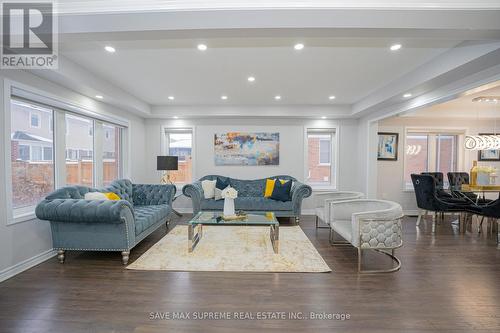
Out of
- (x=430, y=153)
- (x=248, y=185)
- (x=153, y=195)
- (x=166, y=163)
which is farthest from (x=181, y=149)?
(x=430, y=153)

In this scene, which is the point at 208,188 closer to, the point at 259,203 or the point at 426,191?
the point at 259,203

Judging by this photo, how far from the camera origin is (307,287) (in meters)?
2.61

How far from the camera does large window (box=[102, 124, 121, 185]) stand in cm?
495

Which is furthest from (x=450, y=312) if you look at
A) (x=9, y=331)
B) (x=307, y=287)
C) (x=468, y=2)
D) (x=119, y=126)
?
(x=119, y=126)

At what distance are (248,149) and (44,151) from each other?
3.93 meters

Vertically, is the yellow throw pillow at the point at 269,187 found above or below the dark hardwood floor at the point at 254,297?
above

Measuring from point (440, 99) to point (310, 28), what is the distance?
2854 millimetres

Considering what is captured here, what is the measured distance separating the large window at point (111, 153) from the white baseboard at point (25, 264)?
1775 millimetres

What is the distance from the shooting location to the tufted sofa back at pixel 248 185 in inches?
231

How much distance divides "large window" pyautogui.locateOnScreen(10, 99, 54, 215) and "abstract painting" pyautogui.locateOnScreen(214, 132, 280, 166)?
336cm

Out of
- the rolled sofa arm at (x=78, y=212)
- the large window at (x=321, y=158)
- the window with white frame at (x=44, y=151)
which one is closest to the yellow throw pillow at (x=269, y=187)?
the large window at (x=321, y=158)

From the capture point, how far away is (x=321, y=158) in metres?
6.44

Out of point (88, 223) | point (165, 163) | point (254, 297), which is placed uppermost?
point (165, 163)

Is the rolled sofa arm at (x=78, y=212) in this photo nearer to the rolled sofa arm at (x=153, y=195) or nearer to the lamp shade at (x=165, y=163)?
the rolled sofa arm at (x=153, y=195)
